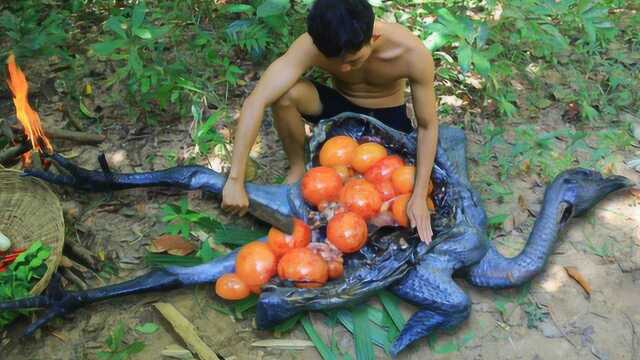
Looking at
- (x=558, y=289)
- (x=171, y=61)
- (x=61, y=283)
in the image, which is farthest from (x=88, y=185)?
(x=558, y=289)

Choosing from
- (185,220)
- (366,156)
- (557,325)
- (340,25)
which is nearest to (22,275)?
(185,220)

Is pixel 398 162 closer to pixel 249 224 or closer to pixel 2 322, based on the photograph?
pixel 249 224

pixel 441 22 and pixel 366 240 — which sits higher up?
pixel 441 22

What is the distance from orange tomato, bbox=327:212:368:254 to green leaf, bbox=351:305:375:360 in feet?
1.04

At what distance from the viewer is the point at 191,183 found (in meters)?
3.22

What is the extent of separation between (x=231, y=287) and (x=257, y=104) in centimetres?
90

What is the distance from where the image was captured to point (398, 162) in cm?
307

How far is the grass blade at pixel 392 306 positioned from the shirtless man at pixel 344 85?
37 centimetres

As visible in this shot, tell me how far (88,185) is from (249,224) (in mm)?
961

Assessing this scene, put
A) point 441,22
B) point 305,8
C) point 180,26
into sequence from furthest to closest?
Answer: point 180,26 → point 305,8 → point 441,22

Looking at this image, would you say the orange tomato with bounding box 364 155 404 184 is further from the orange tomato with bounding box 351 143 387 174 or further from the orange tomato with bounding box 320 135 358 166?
the orange tomato with bounding box 320 135 358 166

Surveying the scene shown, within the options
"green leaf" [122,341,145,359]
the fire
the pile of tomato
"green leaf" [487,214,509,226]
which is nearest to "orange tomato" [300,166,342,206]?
the pile of tomato

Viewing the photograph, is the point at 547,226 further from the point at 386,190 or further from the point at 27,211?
the point at 27,211

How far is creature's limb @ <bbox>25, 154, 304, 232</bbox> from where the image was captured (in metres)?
3.05
